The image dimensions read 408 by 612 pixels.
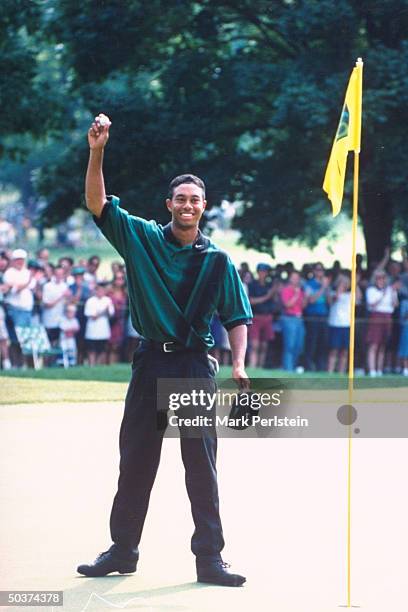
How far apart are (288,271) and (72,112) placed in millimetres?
8799

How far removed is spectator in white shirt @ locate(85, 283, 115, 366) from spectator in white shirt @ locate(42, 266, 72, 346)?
0.37 meters

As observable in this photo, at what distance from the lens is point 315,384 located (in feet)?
63.7

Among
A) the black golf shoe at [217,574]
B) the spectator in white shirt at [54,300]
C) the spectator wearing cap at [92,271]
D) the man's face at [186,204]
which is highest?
the spectator wearing cap at [92,271]

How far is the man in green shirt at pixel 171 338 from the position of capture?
7195 mm

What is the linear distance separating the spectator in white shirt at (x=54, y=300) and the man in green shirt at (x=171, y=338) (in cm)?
1397

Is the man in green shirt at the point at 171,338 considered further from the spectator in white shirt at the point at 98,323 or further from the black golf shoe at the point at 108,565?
the spectator in white shirt at the point at 98,323

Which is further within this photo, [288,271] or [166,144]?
[166,144]

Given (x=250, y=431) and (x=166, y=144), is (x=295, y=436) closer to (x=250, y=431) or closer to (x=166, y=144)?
(x=250, y=431)

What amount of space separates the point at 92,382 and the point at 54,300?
2561 mm

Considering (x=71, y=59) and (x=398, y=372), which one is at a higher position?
(x=71, y=59)

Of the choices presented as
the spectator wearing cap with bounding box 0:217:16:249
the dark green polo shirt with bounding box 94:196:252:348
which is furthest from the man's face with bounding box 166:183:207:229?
the spectator wearing cap with bounding box 0:217:16:249

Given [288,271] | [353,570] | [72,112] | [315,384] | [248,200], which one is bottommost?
[353,570]

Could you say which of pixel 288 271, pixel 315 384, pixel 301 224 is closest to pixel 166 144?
pixel 301 224

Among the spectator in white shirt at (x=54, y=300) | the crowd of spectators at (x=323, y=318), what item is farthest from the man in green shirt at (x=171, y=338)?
the crowd of spectators at (x=323, y=318)
